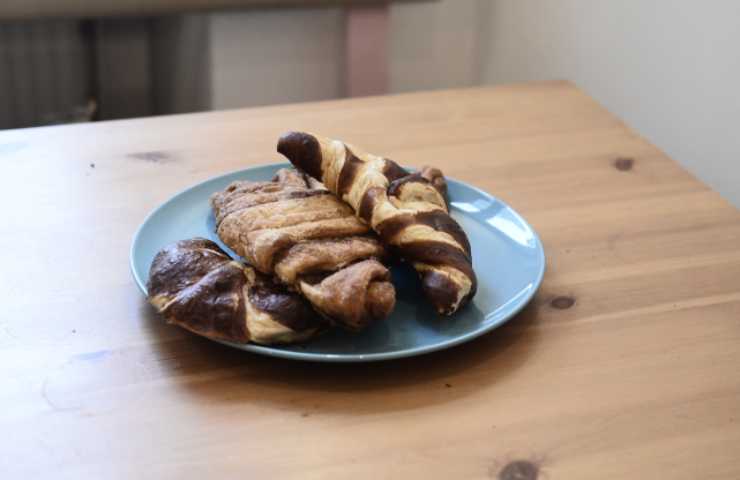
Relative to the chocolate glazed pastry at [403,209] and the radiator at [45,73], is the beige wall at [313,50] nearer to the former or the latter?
the radiator at [45,73]

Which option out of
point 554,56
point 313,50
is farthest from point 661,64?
point 313,50

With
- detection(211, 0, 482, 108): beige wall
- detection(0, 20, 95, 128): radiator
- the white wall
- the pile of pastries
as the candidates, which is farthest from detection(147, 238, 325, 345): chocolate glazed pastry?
detection(0, 20, 95, 128): radiator

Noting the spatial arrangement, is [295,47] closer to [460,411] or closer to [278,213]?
[278,213]

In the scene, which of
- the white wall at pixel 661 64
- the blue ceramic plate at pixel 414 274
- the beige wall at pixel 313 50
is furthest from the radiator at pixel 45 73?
the blue ceramic plate at pixel 414 274

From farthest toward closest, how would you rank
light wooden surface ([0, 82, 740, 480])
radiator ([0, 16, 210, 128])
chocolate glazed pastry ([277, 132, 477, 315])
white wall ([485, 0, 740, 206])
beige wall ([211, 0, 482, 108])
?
radiator ([0, 16, 210, 128]), beige wall ([211, 0, 482, 108]), white wall ([485, 0, 740, 206]), chocolate glazed pastry ([277, 132, 477, 315]), light wooden surface ([0, 82, 740, 480])

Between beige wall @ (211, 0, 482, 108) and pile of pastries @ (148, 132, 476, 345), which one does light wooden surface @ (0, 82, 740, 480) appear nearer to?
pile of pastries @ (148, 132, 476, 345)

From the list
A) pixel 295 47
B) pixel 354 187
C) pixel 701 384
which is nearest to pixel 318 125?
pixel 354 187
